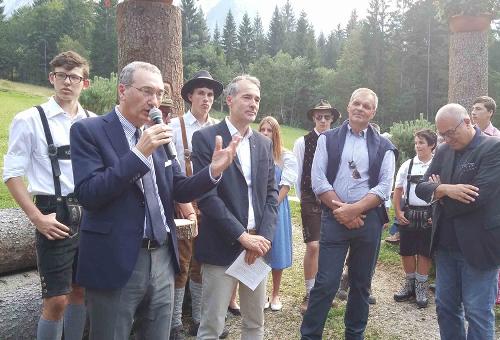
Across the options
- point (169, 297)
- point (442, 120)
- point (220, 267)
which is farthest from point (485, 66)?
point (169, 297)

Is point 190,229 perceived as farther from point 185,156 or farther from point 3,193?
point 3,193

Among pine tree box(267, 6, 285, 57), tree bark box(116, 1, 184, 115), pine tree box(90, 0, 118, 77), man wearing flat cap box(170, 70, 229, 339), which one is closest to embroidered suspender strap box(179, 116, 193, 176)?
man wearing flat cap box(170, 70, 229, 339)

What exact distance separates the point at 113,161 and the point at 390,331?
3.44m

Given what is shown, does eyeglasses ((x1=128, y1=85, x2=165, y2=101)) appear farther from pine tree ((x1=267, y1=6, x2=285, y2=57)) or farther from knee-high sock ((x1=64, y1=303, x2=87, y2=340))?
pine tree ((x1=267, y1=6, x2=285, y2=57))

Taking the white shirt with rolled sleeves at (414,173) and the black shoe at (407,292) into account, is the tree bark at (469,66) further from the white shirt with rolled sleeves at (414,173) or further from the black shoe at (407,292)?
the black shoe at (407,292)

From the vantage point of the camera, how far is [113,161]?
89.5 inches

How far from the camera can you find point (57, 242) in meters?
3.05

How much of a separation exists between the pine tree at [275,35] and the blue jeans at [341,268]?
2982 inches

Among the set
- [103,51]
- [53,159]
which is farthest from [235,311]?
[103,51]

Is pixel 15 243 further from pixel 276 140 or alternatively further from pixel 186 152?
pixel 276 140

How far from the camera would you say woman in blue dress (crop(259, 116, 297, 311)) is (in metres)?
4.79

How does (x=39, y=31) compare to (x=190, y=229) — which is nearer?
(x=190, y=229)

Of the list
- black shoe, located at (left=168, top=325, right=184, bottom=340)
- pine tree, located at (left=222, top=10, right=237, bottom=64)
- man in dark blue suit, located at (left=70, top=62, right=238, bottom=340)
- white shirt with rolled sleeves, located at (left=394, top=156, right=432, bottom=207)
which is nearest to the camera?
man in dark blue suit, located at (left=70, top=62, right=238, bottom=340)

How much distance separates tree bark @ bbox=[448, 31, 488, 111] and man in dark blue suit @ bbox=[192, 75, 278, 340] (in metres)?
5.32
